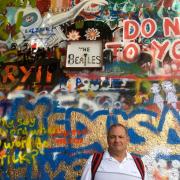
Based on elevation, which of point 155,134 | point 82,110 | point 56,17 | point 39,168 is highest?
point 56,17

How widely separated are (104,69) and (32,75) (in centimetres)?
105

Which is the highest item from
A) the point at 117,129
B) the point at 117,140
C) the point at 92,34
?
the point at 92,34

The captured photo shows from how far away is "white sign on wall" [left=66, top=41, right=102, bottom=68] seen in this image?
5.51 metres

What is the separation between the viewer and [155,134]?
16.7ft

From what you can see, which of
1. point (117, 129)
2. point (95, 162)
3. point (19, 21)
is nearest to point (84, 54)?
point (19, 21)

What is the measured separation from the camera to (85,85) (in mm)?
5426

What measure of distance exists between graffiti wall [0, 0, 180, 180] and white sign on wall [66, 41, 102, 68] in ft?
0.05

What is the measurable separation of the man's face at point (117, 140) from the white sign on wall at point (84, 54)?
1589 millimetres

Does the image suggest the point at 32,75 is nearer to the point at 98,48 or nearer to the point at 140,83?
the point at 98,48

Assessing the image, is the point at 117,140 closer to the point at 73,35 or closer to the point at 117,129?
the point at 117,129

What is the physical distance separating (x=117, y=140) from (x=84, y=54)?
1.88 m

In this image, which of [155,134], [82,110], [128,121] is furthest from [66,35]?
[155,134]

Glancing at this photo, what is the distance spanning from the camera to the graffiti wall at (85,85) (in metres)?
5.15

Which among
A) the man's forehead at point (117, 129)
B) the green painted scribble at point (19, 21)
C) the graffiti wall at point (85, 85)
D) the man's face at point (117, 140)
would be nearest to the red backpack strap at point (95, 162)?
the man's face at point (117, 140)
